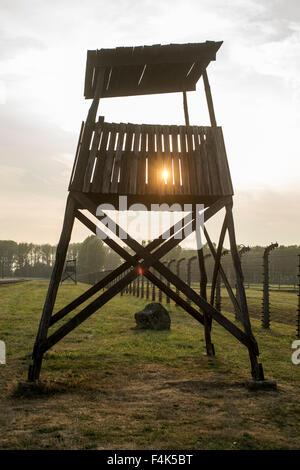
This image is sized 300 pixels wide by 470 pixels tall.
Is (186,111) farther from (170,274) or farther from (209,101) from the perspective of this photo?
(170,274)

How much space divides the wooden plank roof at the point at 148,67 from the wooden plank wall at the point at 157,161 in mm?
1451

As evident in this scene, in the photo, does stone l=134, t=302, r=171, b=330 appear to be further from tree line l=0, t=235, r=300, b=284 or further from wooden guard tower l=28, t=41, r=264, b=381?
tree line l=0, t=235, r=300, b=284

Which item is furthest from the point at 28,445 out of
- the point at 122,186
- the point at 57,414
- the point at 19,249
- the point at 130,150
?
the point at 19,249

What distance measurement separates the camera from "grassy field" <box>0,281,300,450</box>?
4.19 metres

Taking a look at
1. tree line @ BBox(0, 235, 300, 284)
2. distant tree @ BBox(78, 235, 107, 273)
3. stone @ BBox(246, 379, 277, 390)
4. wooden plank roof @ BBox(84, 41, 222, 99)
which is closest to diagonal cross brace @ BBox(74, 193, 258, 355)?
stone @ BBox(246, 379, 277, 390)

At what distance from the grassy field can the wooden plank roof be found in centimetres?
658

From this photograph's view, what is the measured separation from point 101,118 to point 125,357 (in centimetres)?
564

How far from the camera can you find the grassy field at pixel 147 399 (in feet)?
13.7

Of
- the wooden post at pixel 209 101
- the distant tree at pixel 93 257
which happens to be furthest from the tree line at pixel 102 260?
the wooden post at pixel 209 101

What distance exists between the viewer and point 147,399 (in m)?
5.75

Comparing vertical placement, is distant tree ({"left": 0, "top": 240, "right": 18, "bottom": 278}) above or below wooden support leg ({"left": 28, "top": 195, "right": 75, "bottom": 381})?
above

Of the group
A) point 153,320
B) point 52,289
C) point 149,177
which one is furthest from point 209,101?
point 153,320

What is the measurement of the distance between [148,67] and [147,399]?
7.44 metres

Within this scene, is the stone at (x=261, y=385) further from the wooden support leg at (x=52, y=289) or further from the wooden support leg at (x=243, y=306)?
the wooden support leg at (x=52, y=289)
